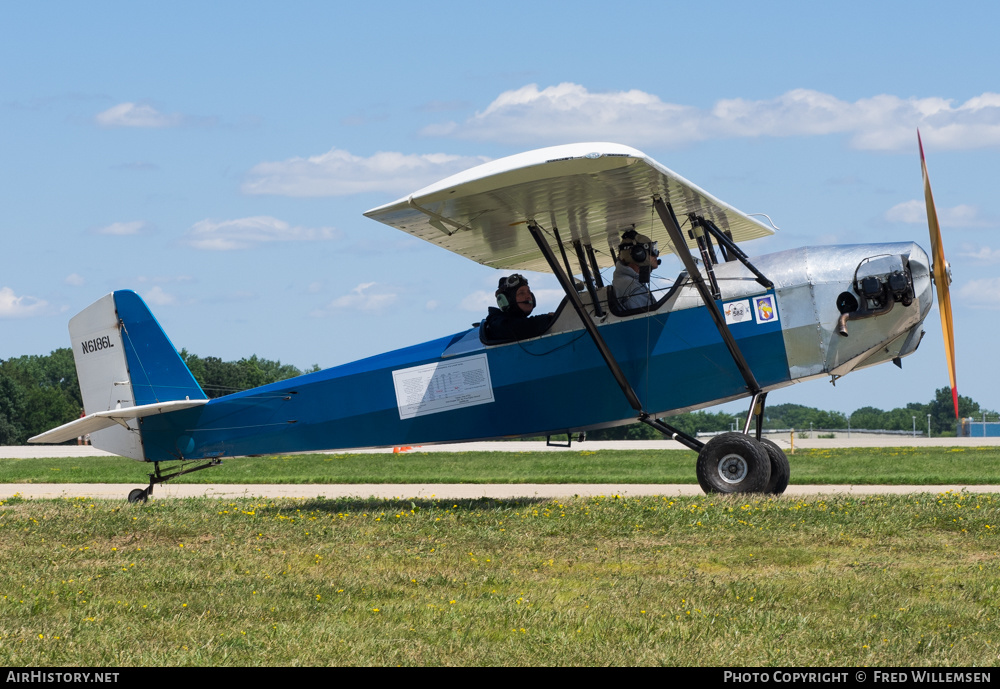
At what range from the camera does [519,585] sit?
789 centimetres

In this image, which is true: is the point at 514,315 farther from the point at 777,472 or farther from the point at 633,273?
the point at 777,472

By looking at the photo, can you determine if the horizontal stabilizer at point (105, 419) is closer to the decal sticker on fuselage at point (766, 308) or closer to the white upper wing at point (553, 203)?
the white upper wing at point (553, 203)

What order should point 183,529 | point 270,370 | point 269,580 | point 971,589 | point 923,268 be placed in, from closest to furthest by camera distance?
point 971,589 < point 269,580 < point 183,529 < point 923,268 < point 270,370

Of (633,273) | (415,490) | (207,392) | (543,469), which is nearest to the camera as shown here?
(633,273)

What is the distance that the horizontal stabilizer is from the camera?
13797 millimetres

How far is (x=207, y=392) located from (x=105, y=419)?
4682 cm

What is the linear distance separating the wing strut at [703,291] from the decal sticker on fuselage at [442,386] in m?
2.90

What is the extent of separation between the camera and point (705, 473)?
41.1 ft

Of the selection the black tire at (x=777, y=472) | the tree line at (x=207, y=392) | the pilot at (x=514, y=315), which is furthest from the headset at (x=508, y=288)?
the tree line at (x=207, y=392)

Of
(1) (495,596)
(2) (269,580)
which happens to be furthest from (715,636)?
(2) (269,580)

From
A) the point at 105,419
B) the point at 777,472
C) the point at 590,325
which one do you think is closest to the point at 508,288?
the point at 590,325

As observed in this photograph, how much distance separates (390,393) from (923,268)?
6.87m

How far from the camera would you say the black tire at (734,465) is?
481 inches

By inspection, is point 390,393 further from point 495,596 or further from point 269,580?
point 495,596
